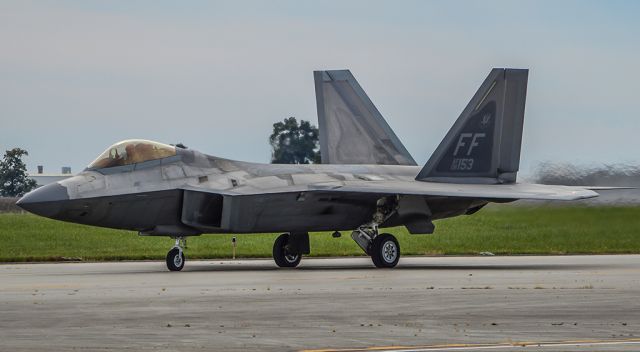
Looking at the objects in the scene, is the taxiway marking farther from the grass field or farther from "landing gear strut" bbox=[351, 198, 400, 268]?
the grass field

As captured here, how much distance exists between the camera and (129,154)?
25.2 metres

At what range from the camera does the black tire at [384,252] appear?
2647cm

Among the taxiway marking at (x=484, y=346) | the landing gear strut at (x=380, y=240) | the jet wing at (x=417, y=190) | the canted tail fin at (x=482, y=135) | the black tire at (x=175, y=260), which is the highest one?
the canted tail fin at (x=482, y=135)

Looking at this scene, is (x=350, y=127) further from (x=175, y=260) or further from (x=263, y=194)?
(x=175, y=260)

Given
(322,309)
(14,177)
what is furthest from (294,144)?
(322,309)

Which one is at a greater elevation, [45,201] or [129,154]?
[129,154]

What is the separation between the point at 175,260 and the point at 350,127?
344 inches

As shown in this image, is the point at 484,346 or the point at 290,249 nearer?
the point at 484,346

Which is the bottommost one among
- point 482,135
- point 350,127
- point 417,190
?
point 417,190

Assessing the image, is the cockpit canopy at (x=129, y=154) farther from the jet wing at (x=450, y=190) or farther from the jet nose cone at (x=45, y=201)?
the jet wing at (x=450, y=190)

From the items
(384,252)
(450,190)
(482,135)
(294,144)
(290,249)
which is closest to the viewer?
(384,252)

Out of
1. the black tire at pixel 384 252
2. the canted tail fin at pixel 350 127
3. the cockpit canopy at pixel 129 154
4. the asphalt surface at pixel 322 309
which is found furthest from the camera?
the canted tail fin at pixel 350 127

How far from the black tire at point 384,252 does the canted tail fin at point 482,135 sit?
280 cm

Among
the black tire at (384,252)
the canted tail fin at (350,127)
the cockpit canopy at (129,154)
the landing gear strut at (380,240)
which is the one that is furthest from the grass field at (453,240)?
the cockpit canopy at (129,154)
